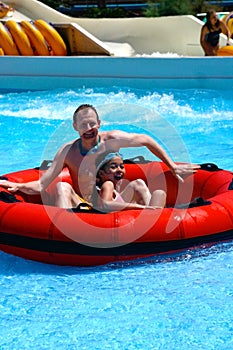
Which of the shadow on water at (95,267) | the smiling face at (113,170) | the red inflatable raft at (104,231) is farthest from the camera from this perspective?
the smiling face at (113,170)

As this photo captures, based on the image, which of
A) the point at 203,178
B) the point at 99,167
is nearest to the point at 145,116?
the point at 203,178

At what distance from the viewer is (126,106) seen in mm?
9133

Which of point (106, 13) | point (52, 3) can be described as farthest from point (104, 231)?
point (52, 3)

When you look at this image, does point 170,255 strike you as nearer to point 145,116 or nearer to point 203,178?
point 203,178

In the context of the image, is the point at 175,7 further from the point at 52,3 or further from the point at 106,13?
the point at 52,3

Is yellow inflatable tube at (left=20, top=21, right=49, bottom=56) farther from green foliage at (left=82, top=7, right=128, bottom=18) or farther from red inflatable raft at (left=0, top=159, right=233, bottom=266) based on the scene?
red inflatable raft at (left=0, top=159, right=233, bottom=266)

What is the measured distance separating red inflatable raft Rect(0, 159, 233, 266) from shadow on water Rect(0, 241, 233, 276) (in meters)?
0.05

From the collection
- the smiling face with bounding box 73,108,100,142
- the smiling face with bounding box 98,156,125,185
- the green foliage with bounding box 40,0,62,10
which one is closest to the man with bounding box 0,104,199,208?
the smiling face with bounding box 73,108,100,142

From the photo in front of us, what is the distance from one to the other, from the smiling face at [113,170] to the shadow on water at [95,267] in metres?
0.55

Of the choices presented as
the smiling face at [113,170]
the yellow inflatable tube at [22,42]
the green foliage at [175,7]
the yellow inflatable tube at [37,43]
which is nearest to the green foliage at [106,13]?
the green foliage at [175,7]

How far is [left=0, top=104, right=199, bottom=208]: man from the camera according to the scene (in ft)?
13.4

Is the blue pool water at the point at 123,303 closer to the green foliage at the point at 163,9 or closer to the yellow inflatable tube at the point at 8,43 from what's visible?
the yellow inflatable tube at the point at 8,43

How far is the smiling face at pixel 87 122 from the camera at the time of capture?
4059mm

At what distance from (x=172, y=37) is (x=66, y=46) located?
2.26 meters
